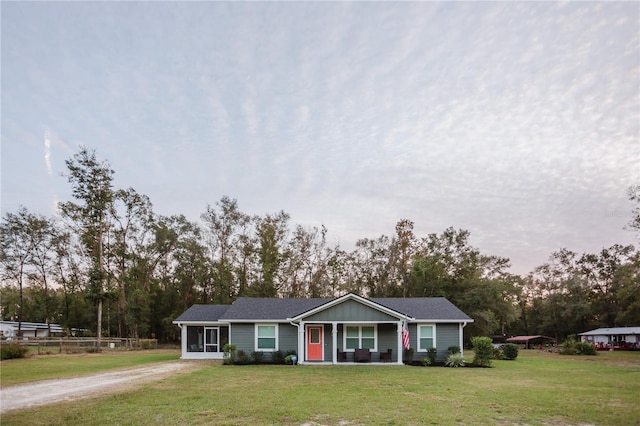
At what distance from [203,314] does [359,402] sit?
19387 mm

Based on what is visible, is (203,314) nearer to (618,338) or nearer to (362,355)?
(362,355)

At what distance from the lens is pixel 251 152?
25.9m

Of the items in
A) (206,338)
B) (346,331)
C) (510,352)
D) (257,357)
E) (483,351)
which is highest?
(346,331)

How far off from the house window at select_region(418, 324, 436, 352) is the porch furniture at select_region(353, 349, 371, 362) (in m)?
2.90

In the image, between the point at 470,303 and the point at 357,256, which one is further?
the point at 357,256

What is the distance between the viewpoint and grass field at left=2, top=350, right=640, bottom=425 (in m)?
9.60

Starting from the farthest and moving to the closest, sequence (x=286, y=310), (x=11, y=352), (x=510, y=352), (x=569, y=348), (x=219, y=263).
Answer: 1. (x=219, y=263)
2. (x=569, y=348)
3. (x=510, y=352)
4. (x=286, y=310)
5. (x=11, y=352)

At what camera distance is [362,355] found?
24469mm

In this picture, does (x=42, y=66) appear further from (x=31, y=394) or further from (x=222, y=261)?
(x=222, y=261)

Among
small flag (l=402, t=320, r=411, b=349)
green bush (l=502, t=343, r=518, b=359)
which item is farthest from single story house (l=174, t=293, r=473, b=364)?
green bush (l=502, t=343, r=518, b=359)

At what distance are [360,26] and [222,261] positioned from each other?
34630mm

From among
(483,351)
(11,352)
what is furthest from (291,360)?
(11,352)

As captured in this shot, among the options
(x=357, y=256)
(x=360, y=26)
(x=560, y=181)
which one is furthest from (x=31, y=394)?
(x=357, y=256)

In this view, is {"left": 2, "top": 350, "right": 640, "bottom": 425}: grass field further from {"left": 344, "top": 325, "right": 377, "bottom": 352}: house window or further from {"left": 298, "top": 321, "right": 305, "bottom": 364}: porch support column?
{"left": 344, "top": 325, "right": 377, "bottom": 352}: house window
